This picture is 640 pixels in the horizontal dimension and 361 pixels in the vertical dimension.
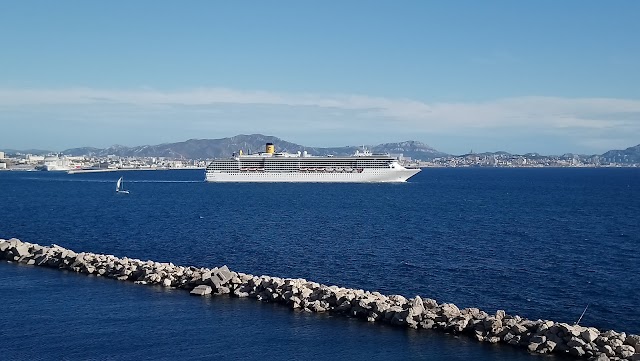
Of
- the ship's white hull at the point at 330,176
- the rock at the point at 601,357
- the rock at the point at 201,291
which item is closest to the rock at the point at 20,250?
the rock at the point at 201,291

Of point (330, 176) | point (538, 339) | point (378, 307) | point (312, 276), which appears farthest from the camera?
point (330, 176)

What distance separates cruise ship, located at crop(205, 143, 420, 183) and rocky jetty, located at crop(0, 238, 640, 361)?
62.3 metres

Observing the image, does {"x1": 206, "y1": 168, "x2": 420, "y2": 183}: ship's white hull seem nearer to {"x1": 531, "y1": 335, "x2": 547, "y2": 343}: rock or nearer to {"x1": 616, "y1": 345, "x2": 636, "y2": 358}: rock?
{"x1": 531, "y1": 335, "x2": 547, "y2": 343}: rock

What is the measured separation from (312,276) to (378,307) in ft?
19.1

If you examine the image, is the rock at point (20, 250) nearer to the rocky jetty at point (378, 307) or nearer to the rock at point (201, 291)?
the rocky jetty at point (378, 307)

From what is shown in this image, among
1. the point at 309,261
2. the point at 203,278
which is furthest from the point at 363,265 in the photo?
the point at 203,278

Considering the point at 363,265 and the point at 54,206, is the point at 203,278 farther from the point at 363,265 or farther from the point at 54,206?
the point at 54,206

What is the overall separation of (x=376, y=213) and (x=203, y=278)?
1037 inches

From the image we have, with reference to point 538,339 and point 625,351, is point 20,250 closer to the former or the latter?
point 538,339

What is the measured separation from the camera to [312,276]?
1998cm

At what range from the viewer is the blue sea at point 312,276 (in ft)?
41.3

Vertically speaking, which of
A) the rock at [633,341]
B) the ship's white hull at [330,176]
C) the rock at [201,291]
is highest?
the rock at [633,341]

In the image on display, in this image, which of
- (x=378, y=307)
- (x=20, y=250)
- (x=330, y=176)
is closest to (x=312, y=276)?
(x=378, y=307)

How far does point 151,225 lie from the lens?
3509 centimetres
